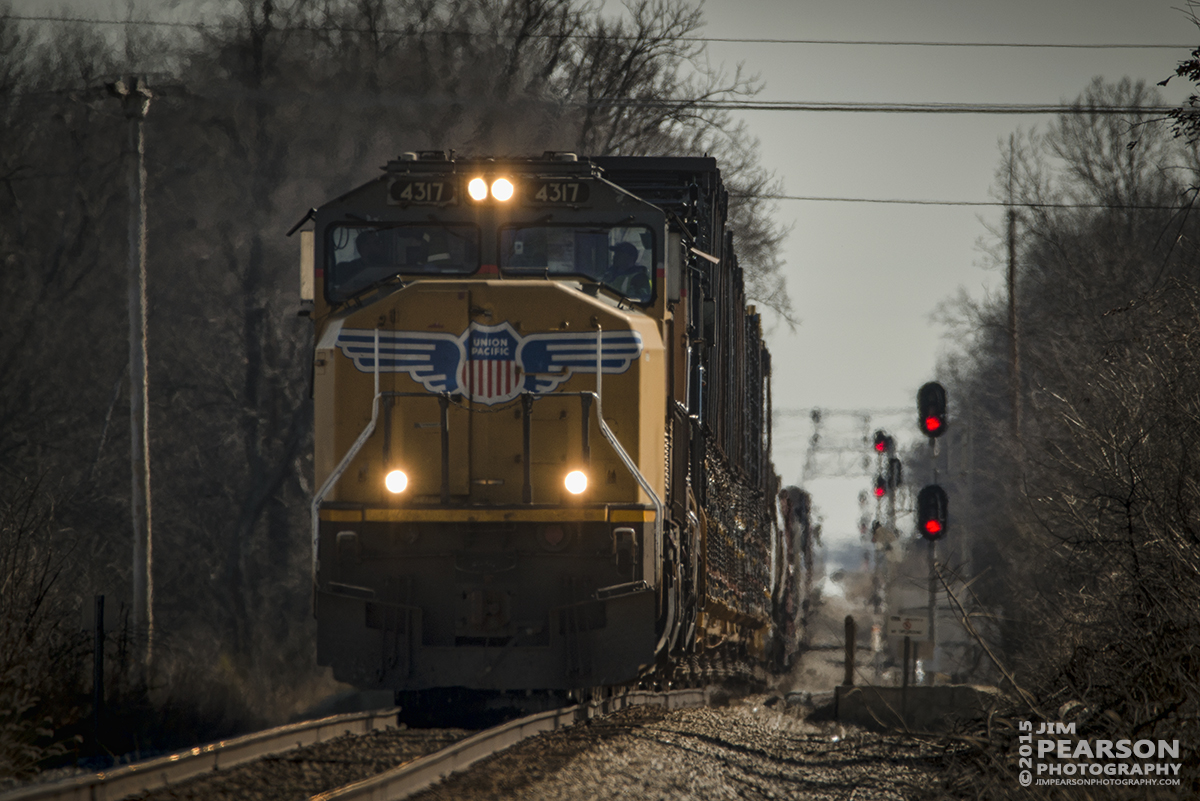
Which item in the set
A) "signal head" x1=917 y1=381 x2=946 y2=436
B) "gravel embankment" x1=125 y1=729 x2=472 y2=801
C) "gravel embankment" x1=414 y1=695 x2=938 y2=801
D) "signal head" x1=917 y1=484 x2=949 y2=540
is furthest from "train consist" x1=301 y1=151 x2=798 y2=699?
"signal head" x1=917 y1=381 x2=946 y2=436

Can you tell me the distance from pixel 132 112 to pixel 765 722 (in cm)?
987

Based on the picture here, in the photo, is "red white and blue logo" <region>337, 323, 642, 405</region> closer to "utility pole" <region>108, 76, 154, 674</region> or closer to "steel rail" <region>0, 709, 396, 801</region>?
"steel rail" <region>0, 709, 396, 801</region>

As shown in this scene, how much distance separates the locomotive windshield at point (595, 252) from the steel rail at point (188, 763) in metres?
3.67

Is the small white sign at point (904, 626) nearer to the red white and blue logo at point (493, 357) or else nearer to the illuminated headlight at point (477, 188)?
the red white and blue logo at point (493, 357)

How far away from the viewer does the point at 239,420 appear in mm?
24578

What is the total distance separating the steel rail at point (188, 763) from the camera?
600 centimetres

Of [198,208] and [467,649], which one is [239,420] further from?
[467,649]

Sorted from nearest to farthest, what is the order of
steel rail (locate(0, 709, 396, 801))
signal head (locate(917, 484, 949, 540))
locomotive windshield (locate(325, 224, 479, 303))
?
steel rail (locate(0, 709, 396, 801)), locomotive windshield (locate(325, 224, 479, 303)), signal head (locate(917, 484, 949, 540))

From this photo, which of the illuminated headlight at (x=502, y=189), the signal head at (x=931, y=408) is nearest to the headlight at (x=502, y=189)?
the illuminated headlight at (x=502, y=189)

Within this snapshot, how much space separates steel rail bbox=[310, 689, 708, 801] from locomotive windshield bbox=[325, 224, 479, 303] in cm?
340

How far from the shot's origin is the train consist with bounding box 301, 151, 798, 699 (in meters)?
9.48

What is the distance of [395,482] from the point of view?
952 centimetres

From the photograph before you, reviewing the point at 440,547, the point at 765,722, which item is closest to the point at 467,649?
the point at 440,547

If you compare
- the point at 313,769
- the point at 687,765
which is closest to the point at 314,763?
the point at 313,769
